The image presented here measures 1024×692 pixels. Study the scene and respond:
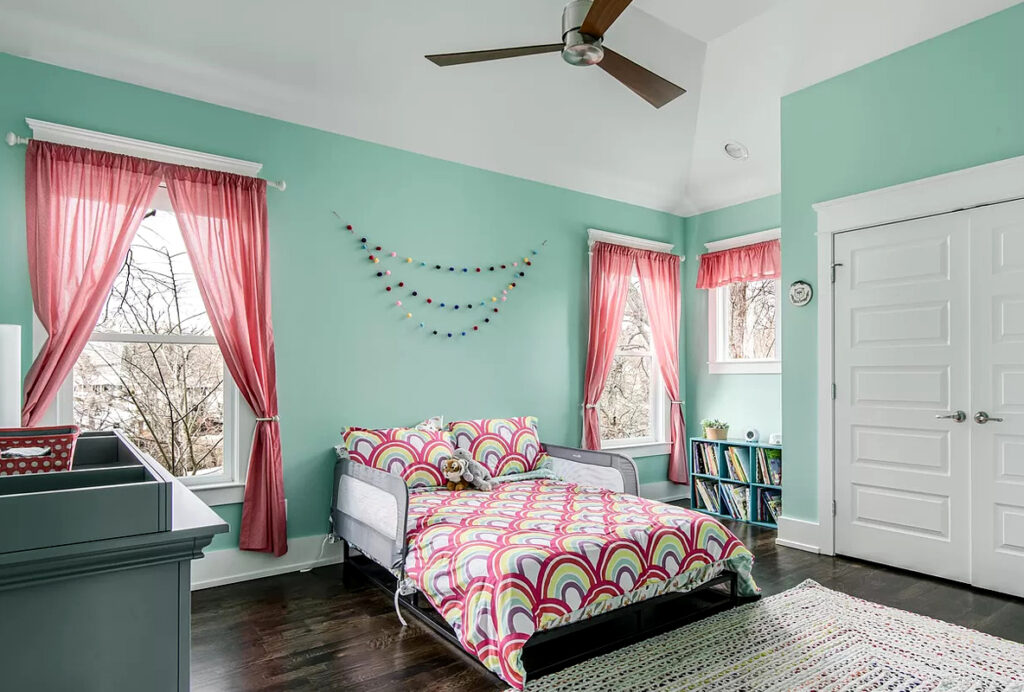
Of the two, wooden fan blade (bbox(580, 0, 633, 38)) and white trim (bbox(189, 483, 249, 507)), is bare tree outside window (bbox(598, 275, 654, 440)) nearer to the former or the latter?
white trim (bbox(189, 483, 249, 507))

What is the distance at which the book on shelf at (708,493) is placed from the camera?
17.0 feet

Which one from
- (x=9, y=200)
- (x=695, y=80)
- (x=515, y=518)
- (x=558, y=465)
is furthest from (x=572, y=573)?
(x=695, y=80)

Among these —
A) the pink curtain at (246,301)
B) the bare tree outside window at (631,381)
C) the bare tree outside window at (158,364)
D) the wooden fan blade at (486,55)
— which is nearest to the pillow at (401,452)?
the pink curtain at (246,301)

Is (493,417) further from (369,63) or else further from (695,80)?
(695,80)

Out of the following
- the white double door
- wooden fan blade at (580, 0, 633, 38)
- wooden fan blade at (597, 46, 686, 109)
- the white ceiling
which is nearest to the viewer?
wooden fan blade at (580, 0, 633, 38)

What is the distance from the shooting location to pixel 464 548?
266 cm

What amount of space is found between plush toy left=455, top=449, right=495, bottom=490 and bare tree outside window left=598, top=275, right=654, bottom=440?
1778mm

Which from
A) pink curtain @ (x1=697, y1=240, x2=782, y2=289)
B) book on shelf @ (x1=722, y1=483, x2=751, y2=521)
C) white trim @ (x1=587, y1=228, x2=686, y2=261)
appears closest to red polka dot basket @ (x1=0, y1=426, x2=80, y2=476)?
white trim @ (x1=587, y1=228, x2=686, y2=261)

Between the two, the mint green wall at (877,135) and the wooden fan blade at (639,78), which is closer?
the wooden fan blade at (639,78)

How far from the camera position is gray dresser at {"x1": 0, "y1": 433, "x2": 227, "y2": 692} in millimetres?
1001

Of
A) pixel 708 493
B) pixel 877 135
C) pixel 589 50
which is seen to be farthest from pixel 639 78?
pixel 708 493

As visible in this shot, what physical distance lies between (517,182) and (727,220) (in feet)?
6.56

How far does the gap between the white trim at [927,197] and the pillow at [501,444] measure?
93.9 inches

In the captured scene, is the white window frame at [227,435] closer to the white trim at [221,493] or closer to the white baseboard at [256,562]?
the white trim at [221,493]
